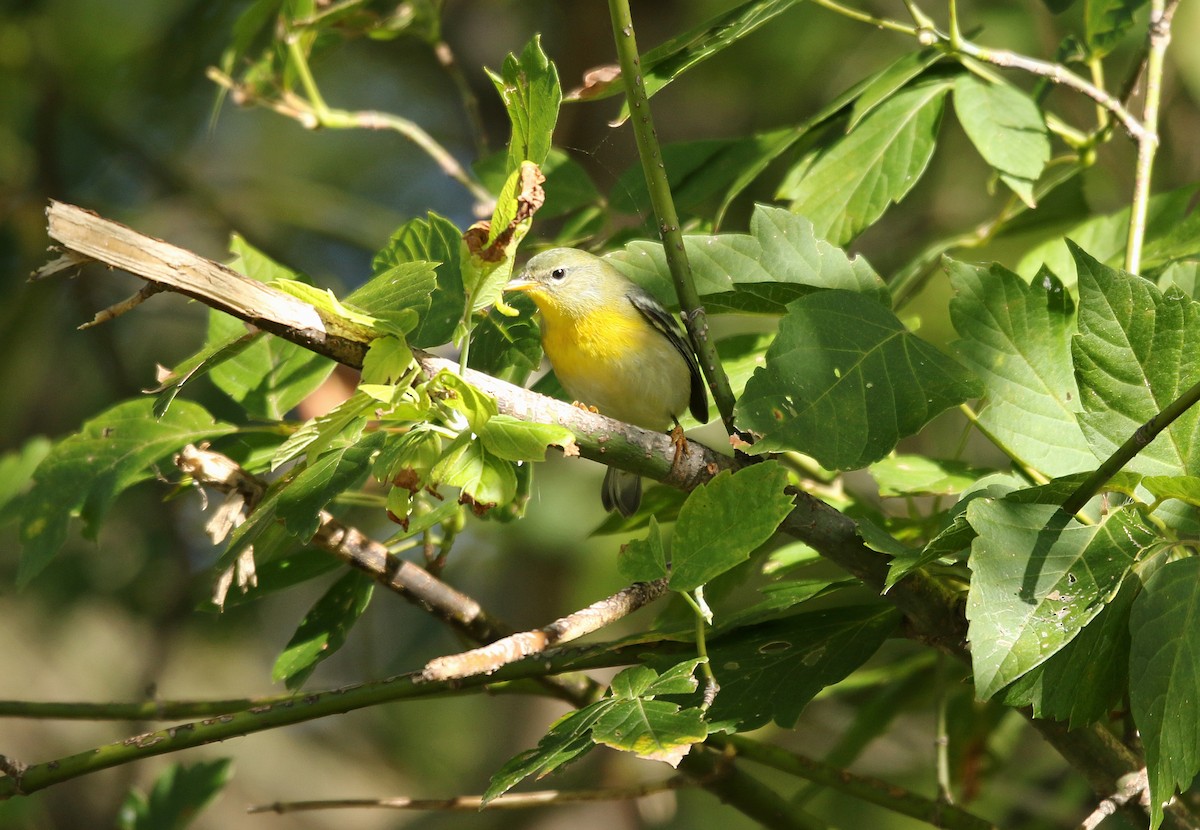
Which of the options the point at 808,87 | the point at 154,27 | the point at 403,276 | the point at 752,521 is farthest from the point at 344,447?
the point at 154,27

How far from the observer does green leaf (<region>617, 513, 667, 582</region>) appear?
4.35 ft

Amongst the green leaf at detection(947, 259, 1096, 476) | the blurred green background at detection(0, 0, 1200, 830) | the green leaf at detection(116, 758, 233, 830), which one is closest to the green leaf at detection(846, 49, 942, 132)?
the green leaf at detection(947, 259, 1096, 476)

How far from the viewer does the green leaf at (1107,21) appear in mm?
2105

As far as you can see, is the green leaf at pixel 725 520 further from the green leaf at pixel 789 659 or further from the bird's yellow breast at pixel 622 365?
the bird's yellow breast at pixel 622 365

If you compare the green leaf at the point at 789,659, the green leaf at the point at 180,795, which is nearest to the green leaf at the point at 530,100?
the green leaf at the point at 789,659

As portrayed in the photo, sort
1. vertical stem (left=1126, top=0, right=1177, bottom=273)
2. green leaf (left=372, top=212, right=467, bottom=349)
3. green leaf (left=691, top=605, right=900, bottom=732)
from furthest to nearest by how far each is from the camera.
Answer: vertical stem (left=1126, top=0, right=1177, bottom=273) < green leaf (left=372, top=212, right=467, bottom=349) < green leaf (left=691, top=605, right=900, bottom=732)

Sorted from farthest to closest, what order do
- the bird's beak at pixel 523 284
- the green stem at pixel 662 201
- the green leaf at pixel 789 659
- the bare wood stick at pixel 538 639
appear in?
the bird's beak at pixel 523 284
the green leaf at pixel 789 659
the green stem at pixel 662 201
the bare wood stick at pixel 538 639

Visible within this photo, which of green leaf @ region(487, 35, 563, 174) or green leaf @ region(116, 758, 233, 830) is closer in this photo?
green leaf @ region(487, 35, 563, 174)

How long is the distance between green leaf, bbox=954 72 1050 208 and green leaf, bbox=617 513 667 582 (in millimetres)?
1085

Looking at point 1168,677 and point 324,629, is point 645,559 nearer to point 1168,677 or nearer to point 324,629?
point 1168,677

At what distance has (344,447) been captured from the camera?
1384 millimetres

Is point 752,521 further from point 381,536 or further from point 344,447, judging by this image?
point 381,536

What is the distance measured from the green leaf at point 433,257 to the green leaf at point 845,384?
565 mm

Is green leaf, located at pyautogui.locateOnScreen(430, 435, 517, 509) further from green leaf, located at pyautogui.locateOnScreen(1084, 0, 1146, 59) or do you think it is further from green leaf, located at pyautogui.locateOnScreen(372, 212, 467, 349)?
green leaf, located at pyautogui.locateOnScreen(1084, 0, 1146, 59)
